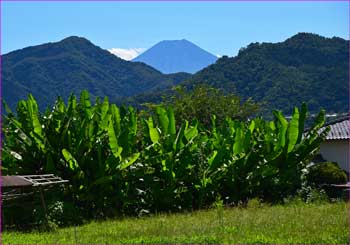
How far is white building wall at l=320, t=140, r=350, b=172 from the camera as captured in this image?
2610 cm

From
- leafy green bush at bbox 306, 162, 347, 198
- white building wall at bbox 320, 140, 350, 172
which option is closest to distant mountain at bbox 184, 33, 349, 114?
Result: white building wall at bbox 320, 140, 350, 172

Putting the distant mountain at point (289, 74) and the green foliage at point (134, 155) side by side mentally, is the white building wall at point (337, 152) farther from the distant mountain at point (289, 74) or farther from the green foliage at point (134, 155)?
the distant mountain at point (289, 74)

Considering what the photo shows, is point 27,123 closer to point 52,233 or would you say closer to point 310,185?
point 52,233

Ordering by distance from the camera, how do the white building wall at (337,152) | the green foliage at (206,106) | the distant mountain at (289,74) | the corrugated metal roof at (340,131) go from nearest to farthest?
1. the corrugated metal roof at (340,131)
2. the white building wall at (337,152)
3. the green foliage at (206,106)
4. the distant mountain at (289,74)

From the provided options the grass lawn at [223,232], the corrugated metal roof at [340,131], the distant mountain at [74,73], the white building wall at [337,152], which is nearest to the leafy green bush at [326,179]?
the grass lawn at [223,232]

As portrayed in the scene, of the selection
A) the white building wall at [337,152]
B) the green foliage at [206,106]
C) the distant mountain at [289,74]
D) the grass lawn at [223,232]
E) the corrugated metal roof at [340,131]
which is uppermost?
the distant mountain at [289,74]

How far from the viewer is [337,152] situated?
26594 mm

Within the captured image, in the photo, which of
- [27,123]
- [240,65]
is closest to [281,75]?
[240,65]

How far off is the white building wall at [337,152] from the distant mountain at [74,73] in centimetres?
9192

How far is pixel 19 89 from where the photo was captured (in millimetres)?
116375

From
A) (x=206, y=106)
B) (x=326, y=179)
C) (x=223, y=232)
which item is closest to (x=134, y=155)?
(x=223, y=232)

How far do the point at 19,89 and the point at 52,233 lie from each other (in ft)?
362

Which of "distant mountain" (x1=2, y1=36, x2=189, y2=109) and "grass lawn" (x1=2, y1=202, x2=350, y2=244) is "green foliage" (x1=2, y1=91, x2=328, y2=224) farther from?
"distant mountain" (x1=2, y1=36, x2=189, y2=109)

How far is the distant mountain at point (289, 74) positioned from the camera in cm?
6919
